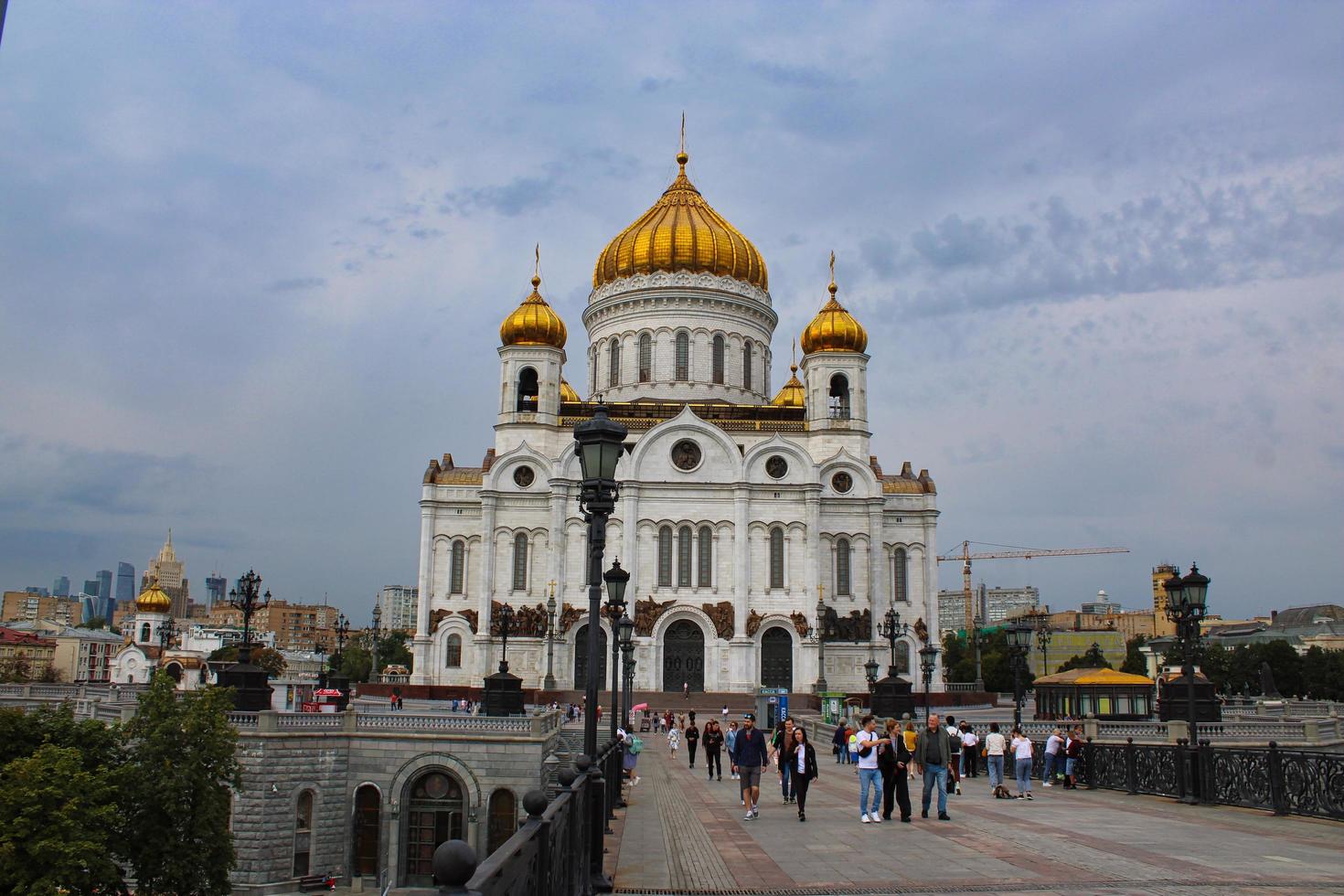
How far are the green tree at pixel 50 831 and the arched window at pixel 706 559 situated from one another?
30260 mm

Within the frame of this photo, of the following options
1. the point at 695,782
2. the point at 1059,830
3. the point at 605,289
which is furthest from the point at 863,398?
the point at 1059,830

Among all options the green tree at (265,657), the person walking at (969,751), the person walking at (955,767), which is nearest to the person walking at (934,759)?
the person walking at (955,767)

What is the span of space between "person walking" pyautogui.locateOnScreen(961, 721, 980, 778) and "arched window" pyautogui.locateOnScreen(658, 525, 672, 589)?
28190 millimetres

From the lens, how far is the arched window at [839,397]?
182ft

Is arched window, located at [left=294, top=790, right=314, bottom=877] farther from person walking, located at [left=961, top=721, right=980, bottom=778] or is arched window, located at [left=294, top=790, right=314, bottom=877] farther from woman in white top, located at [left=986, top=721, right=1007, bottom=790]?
woman in white top, located at [left=986, top=721, right=1007, bottom=790]

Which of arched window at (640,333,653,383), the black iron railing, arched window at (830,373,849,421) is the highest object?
arched window at (640,333,653,383)

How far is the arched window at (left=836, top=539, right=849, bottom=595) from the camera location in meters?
53.1

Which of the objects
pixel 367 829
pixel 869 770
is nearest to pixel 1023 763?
pixel 869 770

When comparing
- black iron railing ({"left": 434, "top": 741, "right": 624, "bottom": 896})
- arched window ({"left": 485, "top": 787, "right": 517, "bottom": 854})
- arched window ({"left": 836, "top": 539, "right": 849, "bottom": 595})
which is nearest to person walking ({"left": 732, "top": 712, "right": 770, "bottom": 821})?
black iron railing ({"left": 434, "top": 741, "right": 624, "bottom": 896})

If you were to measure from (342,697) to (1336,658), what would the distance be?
63384 mm

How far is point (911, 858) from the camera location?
38.5ft

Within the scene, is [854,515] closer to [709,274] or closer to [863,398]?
[863,398]

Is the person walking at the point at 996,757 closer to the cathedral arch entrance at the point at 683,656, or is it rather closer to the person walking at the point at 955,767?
the person walking at the point at 955,767

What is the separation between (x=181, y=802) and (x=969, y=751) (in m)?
17.8
